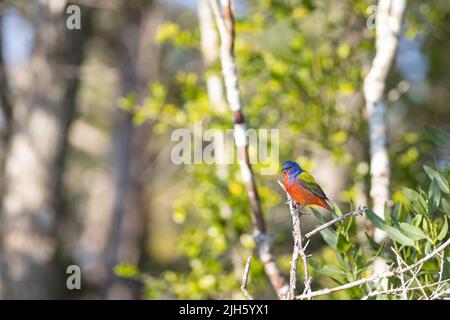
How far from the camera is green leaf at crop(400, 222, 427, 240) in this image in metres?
3.30

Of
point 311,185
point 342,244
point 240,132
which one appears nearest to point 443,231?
point 342,244

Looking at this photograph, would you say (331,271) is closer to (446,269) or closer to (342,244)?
(342,244)

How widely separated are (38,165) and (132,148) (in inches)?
191

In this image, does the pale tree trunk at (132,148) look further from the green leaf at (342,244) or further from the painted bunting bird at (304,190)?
the green leaf at (342,244)

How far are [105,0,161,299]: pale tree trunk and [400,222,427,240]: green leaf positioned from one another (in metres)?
8.77

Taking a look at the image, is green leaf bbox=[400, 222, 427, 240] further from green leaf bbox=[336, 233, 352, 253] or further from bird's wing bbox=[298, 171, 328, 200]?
bird's wing bbox=[298, 171, 328, 200]

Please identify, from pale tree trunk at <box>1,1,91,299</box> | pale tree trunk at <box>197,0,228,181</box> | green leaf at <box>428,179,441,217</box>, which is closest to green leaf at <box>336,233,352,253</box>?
green leaf at <box>428,179,441,217</box>

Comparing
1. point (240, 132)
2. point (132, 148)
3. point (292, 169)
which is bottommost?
point (292, 169)

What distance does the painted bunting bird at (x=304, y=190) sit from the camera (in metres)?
3.77

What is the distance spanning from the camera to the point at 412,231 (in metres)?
3.32
